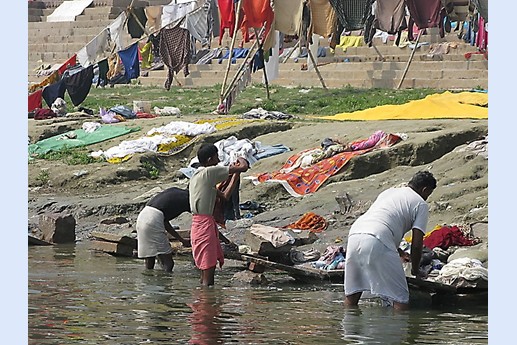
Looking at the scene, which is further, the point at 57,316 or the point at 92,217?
the point at 92,217

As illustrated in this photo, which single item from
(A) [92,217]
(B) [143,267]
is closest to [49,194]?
(A) [92,217]

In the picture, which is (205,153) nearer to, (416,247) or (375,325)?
(416,247)

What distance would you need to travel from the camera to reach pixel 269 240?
403 inches

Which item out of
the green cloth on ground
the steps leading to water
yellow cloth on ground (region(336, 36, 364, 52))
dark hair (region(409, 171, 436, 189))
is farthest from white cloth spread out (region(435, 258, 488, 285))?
yellow cloth on ground (region(336, 36, 364, 52))

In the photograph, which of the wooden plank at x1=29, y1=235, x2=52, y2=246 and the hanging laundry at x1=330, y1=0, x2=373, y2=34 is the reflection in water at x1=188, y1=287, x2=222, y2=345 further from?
the hanging laundry at x1=330, y1=0, x2=373, y2=34

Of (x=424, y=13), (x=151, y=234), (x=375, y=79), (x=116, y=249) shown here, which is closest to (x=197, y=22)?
(x=375, y=79)

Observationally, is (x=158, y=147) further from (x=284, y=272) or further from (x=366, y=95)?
(x=284, y=272)

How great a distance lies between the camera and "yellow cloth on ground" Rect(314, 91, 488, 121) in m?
18.2

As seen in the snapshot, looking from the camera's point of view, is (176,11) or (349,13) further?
(176,11)

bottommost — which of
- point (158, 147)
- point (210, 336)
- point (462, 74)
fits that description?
point (210, 336)

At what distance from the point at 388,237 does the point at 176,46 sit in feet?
49.2

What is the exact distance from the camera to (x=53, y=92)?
21.8 meters

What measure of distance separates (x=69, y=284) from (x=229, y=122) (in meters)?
8.56

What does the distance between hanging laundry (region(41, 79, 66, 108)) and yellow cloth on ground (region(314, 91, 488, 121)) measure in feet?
17.0
